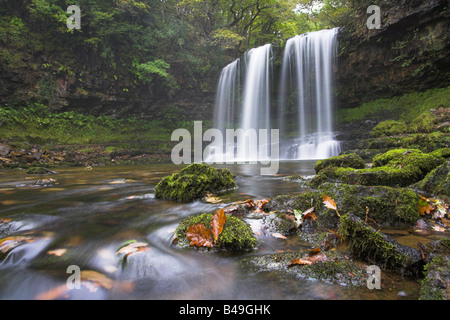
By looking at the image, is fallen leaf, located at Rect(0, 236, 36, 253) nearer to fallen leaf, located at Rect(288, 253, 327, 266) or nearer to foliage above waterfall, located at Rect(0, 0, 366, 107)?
fallen leaf, located at Rect(288, 253, 327, 266)

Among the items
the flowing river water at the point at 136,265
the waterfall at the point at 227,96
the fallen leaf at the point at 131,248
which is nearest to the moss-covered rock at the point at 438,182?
the flowing river water at the point at 136,265

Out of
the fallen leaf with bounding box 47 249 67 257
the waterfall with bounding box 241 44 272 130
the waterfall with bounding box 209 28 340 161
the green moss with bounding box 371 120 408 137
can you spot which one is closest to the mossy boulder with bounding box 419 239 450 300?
the fallen leaf with bounding box 47 249 67 257

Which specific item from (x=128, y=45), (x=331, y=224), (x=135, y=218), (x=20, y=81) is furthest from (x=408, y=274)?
(x=128, y=45)

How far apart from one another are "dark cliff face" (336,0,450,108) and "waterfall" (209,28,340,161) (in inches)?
44.2

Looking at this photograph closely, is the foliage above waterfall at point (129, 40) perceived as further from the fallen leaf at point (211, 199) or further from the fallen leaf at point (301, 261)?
the fallen leaf at point (301, 261)

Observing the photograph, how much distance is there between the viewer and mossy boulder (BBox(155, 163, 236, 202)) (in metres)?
3.55

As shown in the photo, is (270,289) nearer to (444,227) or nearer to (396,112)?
(444,227)

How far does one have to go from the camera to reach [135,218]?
2.79m

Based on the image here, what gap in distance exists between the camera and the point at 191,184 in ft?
11.9

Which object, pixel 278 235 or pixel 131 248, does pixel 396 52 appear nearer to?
pixel 278 235

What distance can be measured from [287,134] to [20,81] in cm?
1851

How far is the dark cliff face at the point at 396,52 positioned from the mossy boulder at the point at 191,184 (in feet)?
48.5

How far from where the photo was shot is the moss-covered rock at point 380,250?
4.64ft

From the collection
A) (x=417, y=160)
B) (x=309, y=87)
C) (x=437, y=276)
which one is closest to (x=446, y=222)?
(x=437, y=276)
